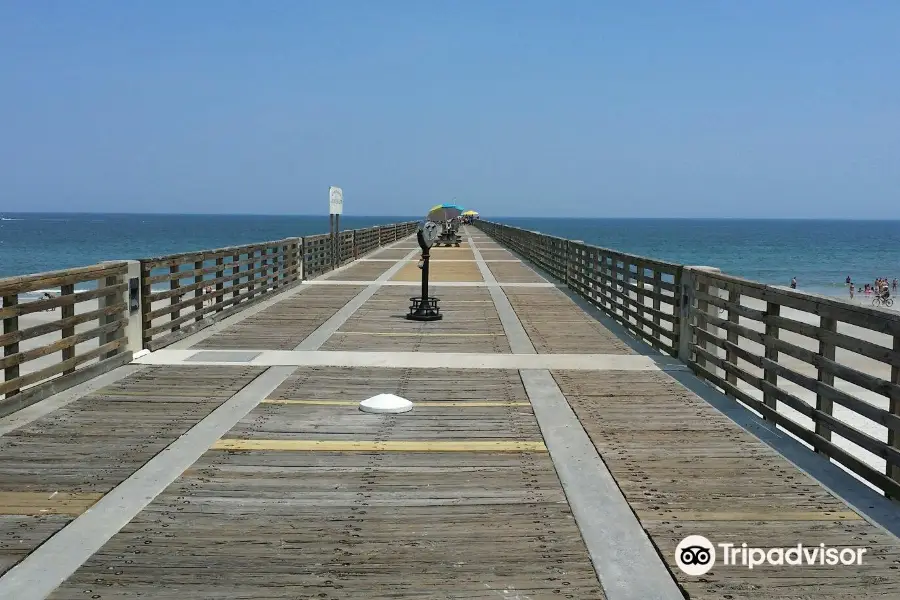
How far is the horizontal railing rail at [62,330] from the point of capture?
7621mm

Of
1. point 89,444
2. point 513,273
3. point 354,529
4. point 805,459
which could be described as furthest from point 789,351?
point 513,273

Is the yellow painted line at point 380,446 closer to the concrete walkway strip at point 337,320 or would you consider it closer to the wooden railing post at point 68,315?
the wooden railing post at point 68,315

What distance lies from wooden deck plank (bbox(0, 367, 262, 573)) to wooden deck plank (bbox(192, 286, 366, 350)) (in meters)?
1.98

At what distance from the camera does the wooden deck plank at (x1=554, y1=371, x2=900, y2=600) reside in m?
4.22

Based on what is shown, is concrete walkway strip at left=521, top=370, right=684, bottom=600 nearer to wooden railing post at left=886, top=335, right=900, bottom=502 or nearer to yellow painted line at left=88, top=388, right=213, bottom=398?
wooden railing post at left=886, top=335, right=900, bottom=502

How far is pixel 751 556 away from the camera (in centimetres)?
452

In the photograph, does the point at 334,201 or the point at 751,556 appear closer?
the point at 751,556

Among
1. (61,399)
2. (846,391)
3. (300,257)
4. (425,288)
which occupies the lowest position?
(846,391)

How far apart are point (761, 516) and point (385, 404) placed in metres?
3.61

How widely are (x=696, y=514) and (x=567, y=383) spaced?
400 centimetres

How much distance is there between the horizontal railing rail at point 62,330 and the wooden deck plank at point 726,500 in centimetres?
502

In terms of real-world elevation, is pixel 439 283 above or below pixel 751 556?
above

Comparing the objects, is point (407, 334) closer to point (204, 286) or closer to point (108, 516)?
point (204, 286)

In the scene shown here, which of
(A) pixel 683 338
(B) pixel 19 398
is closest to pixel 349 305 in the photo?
(A) pixel 683 338
